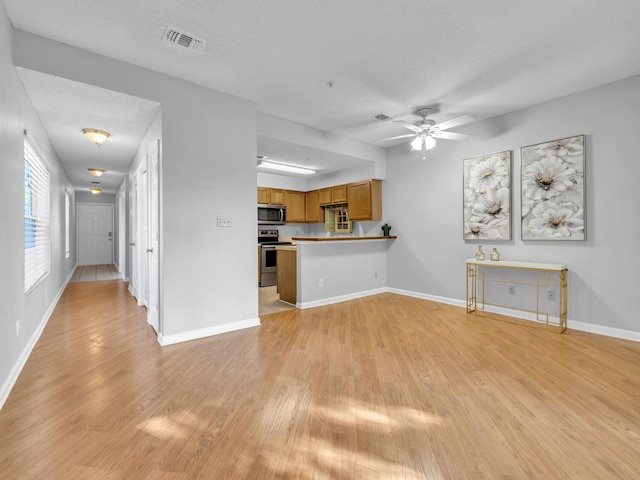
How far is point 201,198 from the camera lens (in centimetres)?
334

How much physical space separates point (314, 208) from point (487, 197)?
391 cm

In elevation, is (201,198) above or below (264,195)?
below

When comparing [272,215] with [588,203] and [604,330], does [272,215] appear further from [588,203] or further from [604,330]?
[604,330]

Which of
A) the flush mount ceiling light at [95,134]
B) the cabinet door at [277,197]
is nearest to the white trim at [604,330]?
the cabinet door at [277,197]

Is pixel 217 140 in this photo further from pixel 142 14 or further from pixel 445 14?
pixel 445 14

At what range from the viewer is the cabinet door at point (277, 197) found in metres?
7.12

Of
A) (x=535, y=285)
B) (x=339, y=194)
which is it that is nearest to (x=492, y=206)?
(x=535, y=285)

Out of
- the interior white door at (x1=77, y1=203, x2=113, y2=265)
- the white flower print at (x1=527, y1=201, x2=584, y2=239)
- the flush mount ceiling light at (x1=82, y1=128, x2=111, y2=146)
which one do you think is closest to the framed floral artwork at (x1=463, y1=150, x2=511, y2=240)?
the white flower print at (x1=527, y1=201, x2=584, y2=239)

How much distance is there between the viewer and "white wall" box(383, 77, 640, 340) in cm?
329

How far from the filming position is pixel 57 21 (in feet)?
7.65

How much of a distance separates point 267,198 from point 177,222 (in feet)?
12.9

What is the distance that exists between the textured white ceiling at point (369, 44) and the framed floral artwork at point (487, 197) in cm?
88

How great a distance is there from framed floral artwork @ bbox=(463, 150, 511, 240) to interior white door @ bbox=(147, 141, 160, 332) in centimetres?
414

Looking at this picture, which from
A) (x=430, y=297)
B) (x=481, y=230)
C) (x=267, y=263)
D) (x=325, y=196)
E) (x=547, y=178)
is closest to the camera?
(x=547, y=178)
